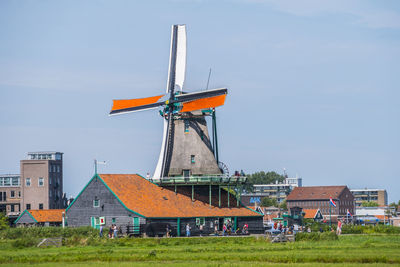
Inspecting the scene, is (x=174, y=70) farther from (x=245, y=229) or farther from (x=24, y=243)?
(x=24, y=243)

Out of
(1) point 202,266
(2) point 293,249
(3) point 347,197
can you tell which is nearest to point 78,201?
(2) point 293,249

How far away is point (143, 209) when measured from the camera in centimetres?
7262

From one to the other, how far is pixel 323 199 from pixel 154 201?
111m

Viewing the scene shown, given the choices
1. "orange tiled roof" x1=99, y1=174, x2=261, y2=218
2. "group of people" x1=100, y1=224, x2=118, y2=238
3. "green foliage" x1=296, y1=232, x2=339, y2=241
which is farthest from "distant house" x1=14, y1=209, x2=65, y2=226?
"green foliage" x1=296, y1=232, x2=339, y2=241

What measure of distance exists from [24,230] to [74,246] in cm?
1292

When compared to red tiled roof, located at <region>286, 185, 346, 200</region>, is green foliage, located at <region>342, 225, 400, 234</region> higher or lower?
lower

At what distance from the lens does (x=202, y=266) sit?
3841 centimetres

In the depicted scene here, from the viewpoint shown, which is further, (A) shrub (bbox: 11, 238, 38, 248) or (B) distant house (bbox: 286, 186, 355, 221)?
(B) distant house (bbox: 286, 186, 355, 221)

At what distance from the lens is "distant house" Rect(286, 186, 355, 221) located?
179350mm

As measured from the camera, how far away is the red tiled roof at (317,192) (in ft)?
595

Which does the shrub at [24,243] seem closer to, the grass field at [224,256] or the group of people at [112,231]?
the grass field at [224,256]

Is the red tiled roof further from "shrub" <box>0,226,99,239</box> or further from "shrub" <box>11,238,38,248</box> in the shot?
"shrub" <box>11,238,38,248</box>

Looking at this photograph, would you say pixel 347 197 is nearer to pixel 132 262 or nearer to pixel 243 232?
pixel 243 232

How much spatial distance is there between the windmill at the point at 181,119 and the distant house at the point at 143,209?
8.16ft
